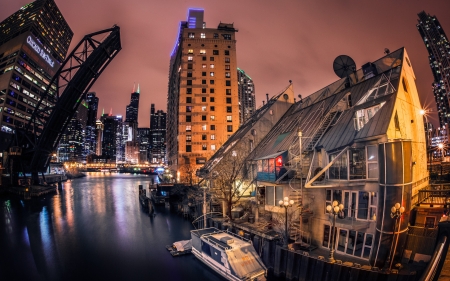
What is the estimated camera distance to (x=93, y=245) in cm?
2284

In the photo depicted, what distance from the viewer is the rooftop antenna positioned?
2116 cm

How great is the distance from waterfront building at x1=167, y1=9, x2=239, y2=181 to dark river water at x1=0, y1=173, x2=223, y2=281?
18.5 metres

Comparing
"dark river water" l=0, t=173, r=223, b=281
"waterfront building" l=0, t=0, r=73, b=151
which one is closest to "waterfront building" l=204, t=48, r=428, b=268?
"dark river water" l=0, t=173, r=223, b=281

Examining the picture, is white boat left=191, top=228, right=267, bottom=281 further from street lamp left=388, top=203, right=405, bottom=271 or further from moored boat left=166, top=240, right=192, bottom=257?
street lamp left=388, top=203, right=405, bottom=271

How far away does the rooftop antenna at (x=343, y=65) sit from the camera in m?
21.2

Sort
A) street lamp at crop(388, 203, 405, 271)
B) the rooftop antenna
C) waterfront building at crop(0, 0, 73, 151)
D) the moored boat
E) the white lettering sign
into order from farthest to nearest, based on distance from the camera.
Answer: the white lettering sign → waterfront building at crop(0, 0, 73, 151) → the rooftop antenna → the moored boat → street lamp at crop(388, 203, 405, 271)

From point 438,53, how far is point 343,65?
13492 cm

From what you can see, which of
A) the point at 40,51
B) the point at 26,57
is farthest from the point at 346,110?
the point at 40,51

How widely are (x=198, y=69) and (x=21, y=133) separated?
4123 centimetres

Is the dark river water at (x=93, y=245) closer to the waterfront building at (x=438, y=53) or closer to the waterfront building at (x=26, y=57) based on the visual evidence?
the waterfront building at (x=26, y=57)

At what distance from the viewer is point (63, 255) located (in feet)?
66.6

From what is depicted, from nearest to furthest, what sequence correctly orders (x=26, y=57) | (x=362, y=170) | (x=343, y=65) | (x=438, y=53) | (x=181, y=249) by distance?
1. (x=362, y=170)
2. (x=181, y=249)
3. (x=343, y=65)
4. (x=26, y=57)
5. (x=438, y=53)

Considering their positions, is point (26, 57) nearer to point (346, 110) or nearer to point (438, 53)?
point (346, 110)

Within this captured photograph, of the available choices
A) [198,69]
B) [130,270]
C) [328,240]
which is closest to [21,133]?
[198,69]
